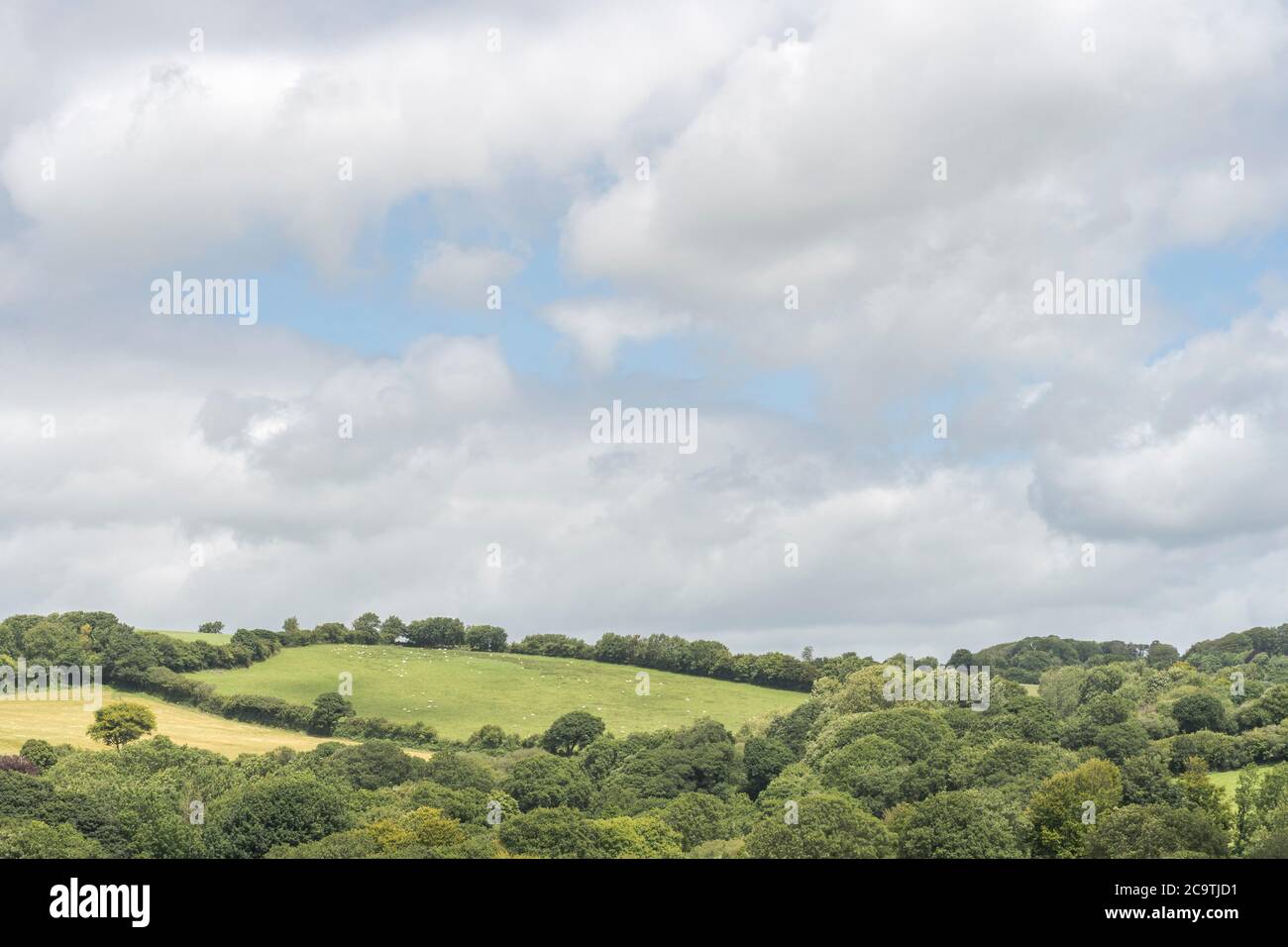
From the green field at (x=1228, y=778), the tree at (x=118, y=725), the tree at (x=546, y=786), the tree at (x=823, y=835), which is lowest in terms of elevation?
the tree at (x=546, y=786)

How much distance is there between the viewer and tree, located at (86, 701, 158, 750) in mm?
186250

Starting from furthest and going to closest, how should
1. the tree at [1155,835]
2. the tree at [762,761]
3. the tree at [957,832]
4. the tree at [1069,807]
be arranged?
the tree at [762,761]
the tree at [1069,807]
the tree at [957,832]
the tree at [1155,835]

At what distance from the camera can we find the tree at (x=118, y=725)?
186 m

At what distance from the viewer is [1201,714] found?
165m

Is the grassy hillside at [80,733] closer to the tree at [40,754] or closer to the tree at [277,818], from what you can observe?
the tree at [40,754]

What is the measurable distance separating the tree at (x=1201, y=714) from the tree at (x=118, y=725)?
147262 mm

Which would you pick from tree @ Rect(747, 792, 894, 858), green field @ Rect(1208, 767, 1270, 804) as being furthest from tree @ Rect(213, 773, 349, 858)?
green field @ Rect(1208, 767, 1270, 804)

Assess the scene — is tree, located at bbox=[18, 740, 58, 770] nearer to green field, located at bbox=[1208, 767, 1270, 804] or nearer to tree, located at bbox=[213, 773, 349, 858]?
tree, located at bbox=[213, 773, 349, 858]

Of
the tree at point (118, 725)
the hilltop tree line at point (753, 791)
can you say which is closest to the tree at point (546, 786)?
the hilltop tree line at point (753, 791)

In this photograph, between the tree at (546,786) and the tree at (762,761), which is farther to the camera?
the tree at (762,761)

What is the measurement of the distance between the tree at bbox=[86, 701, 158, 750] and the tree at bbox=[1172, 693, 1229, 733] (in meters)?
147
